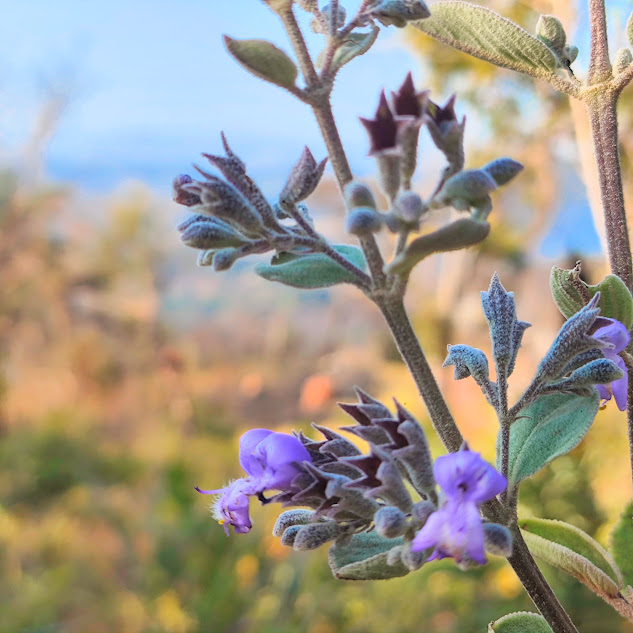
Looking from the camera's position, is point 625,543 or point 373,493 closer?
point 373,493

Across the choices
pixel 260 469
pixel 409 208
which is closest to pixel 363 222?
pixel 409 208

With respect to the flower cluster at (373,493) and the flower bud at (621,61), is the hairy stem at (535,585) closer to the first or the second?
the flower cluster at (373,493)

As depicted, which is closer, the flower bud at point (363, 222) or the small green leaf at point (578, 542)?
the flower bud at point (363, 222)

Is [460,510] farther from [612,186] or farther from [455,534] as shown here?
[612,186]

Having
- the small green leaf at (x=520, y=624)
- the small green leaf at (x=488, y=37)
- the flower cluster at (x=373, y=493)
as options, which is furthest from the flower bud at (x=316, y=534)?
the small green leaf at (x=488, y=37)

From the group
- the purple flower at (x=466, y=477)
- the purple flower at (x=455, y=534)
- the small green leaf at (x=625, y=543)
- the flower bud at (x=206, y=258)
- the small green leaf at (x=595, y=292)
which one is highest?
the flower bud at (x=206, y=258)
